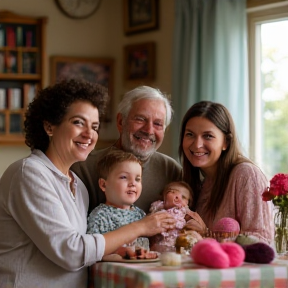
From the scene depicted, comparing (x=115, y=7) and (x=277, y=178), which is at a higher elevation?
(x=115, y=7)

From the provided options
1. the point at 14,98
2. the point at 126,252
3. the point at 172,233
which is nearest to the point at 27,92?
the point at 14,98

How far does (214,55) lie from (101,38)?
1.41 meters

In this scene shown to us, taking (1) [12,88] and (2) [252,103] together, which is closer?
(2) [252,103]

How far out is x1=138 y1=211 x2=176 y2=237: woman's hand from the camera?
2.64m

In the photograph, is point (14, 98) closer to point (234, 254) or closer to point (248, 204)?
point (248, 204)

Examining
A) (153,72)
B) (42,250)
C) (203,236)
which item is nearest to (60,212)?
(42,250)

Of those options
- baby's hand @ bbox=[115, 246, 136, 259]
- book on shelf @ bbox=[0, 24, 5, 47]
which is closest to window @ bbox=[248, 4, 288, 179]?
book on shelf @ bbox=[0, 24, 5, 47]

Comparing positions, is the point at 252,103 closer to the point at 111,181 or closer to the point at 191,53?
the point at 191,53

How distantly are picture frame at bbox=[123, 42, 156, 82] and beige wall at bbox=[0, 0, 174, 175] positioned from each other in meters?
0.05

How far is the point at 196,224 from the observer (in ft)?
9.43

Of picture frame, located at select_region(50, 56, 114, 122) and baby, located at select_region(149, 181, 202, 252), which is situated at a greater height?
picture frame, located at select_region(50, 56, 114, 122)

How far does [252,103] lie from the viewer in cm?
498

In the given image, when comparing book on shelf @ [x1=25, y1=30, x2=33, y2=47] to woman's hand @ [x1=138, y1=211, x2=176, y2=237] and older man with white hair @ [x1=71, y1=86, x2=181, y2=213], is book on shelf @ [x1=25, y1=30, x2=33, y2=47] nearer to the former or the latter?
older man with white hair @ [x1=71, y1=86, x2=181, y2=213]

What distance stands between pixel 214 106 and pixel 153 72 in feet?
8.02
